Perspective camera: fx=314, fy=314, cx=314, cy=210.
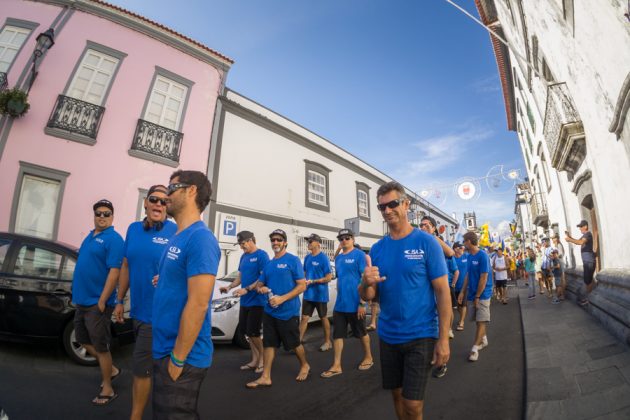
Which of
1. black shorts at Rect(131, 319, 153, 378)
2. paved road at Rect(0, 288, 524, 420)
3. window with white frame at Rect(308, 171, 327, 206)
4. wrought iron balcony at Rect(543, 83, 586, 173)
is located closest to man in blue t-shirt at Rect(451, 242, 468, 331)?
paved road at Rect(0, 288, 524, 420)

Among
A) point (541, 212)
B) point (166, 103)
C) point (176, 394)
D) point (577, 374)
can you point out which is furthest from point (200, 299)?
point (541, 212)

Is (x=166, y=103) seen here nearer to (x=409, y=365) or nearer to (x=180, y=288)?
(x=180, y=288)

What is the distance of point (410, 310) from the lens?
2.28 meters

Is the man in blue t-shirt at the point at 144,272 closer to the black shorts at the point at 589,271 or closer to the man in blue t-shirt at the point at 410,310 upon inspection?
the man in blue t-shirt at the point at 410,310

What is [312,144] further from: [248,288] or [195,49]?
[248,288]

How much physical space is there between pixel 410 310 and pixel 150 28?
1299 cm

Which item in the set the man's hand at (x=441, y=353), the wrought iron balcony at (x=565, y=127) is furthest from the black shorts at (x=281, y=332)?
the wrought iron balcony at (x=565, y=127)

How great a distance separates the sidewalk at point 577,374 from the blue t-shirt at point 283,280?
9.05ft

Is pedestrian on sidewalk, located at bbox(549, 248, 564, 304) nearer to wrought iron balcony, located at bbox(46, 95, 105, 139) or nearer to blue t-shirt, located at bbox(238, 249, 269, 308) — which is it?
blue t-shirt, located at bbox(238, 249, 269, 308)

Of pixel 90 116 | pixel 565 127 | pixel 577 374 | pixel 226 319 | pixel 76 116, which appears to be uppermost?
pixel 90 116

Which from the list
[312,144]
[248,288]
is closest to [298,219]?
[312,144]

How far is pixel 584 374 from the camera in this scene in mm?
3494

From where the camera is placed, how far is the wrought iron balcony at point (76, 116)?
903cm

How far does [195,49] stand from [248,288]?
10978 mm
